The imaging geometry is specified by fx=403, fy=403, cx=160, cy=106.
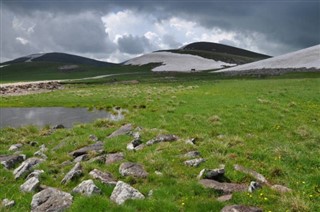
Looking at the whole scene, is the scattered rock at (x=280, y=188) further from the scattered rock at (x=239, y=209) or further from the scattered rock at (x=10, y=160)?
the scattered rock at (x=10, y=160)

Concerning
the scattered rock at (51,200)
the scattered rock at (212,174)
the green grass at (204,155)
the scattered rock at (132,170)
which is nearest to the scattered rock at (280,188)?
the green grass at (204,155)

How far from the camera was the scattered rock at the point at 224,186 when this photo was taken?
14.0 metres

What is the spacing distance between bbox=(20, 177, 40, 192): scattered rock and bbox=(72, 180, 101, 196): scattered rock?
1.72m

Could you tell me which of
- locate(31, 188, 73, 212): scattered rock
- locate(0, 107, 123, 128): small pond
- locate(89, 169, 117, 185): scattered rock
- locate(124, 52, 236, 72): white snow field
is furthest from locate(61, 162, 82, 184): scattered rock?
locate(124, 52, 236, 72): white snow field

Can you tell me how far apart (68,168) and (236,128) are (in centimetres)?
1154

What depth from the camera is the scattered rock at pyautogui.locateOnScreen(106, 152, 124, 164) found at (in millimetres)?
17734

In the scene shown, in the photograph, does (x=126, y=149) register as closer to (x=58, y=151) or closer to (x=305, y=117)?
(x=58, y=151)

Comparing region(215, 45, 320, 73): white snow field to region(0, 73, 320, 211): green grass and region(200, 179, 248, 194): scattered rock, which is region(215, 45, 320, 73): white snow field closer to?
region(0, 73, 320, 211): green grass

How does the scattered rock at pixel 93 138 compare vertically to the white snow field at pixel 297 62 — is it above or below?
above

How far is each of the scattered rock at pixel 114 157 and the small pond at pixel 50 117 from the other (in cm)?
1532

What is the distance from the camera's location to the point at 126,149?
1977cm

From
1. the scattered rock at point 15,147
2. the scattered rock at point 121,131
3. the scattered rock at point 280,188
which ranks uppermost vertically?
the scattered rock at point 280,188

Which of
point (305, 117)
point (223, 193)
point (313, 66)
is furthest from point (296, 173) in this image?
point (313, 66)

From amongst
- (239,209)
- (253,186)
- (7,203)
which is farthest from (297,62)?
(7,203)
